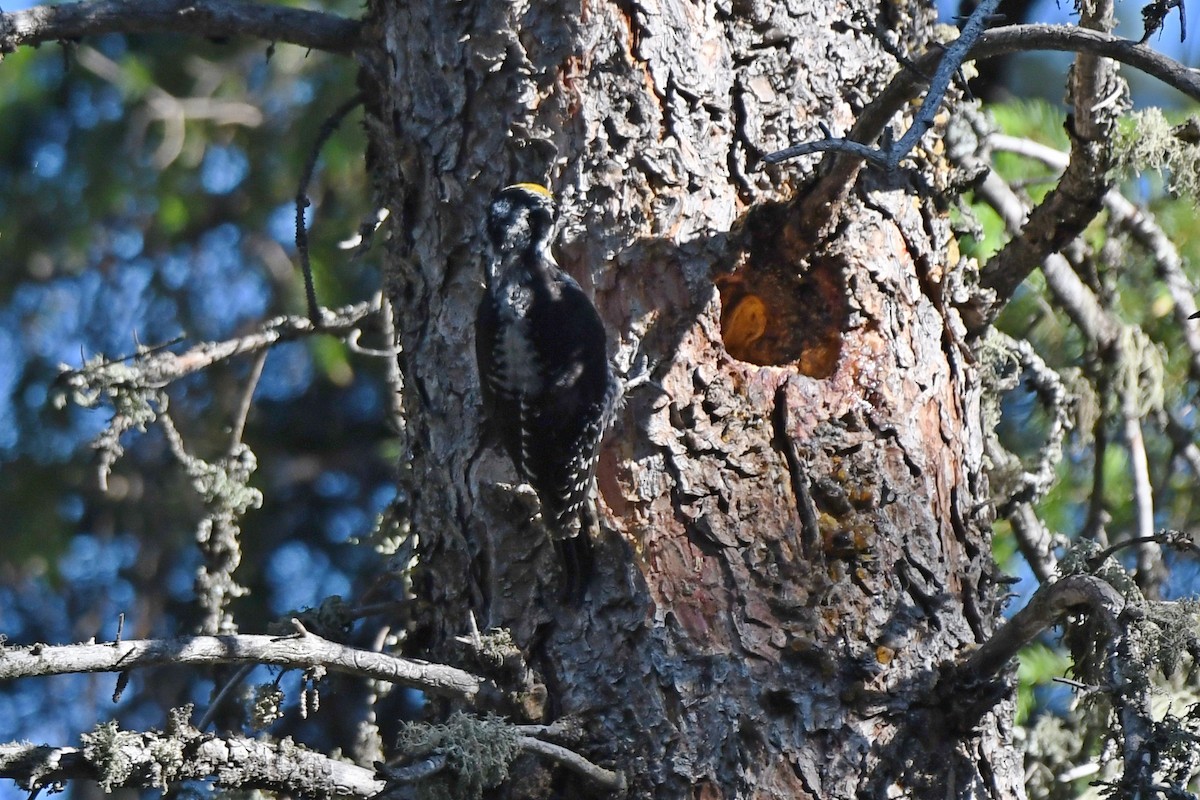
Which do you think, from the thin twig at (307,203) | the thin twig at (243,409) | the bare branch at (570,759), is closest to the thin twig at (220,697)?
the bare branch at (570,759)

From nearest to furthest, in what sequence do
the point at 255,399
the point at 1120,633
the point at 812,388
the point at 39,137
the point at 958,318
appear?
the point at 1120,633
the point at 812,388
the point at 958,318
the point at 39,137
the point at 255,399

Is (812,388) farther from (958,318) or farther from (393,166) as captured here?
(393,166)

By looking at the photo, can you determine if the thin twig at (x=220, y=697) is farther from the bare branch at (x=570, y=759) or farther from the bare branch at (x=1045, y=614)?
the bare branch at (x=1045, y=614)

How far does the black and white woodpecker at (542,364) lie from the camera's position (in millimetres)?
3008

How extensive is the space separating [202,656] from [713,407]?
4.20 feet

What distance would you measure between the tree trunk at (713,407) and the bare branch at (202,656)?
1.46 ft

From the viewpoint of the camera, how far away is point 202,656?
2283mm

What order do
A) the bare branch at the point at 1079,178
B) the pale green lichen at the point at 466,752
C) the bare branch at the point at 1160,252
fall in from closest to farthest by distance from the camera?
1. the pale green lichen at the point at 466,752
2. the bare branch at the point at 1079,178
3. the bare branch at the point at 1160,252

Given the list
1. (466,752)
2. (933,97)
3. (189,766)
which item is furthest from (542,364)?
(189,766)

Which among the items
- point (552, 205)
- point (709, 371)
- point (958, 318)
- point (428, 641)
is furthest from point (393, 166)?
point (958, 318)

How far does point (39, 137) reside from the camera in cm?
580

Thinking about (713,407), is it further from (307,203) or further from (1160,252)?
(1160,252)

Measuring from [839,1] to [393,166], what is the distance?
4.05 ft

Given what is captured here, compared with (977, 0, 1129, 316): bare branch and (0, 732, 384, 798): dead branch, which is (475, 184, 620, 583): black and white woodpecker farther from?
(977, 0, 1129, 316): bare branch
